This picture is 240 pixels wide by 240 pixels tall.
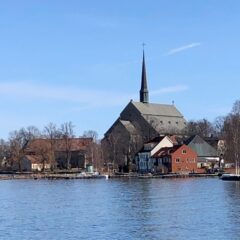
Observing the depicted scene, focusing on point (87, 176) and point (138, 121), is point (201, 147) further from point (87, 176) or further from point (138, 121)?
point (87, 176)

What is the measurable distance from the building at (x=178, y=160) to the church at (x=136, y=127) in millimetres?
14874

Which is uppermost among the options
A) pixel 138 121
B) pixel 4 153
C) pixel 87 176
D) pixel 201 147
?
pixel 138 121

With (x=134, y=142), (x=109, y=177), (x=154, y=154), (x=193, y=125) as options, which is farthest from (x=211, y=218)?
(x=193, y=125)

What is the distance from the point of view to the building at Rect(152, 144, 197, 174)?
136625mm

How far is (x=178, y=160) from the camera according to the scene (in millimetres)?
137000

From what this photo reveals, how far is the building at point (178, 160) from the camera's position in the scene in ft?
448

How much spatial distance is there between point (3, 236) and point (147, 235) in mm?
8908

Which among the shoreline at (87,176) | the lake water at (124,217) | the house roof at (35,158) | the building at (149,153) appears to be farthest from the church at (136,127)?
the lake water at (124,217)

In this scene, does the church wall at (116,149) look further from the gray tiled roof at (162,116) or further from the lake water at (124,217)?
the lake water at (124,217)

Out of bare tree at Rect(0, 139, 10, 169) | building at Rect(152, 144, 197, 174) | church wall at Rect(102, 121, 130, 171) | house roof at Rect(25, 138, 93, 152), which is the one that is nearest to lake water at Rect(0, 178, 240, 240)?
building at Rect(152, 144, 197, 174)

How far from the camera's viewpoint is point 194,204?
5572cm

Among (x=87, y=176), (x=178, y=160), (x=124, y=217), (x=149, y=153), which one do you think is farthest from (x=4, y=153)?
(x=124, y=217)

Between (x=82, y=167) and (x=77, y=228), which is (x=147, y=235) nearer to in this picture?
(x=77, y=228)

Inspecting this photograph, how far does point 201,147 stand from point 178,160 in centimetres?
1323
